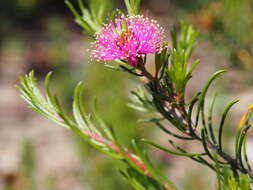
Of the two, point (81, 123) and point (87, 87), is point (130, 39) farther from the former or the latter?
point (87, 87)

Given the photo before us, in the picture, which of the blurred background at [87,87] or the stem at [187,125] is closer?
the stem at [187,125]

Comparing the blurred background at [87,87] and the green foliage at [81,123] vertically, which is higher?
the green foliage at [81,123]

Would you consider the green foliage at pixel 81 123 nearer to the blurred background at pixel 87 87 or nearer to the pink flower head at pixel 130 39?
the pink flower head at pixel 130 39

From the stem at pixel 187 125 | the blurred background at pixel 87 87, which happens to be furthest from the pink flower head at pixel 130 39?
the blurred background at pixel 87 87

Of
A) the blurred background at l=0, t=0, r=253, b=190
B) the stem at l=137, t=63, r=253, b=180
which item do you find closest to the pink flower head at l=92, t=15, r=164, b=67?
the stem at l=137, t=63, r=253, b=180

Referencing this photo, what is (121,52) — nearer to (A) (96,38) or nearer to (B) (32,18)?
(A) (96,38)

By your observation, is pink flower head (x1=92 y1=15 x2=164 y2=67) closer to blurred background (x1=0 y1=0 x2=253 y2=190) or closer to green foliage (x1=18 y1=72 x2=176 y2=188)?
green foliage (x1=18 y1=72 x2=176 y2=188)
